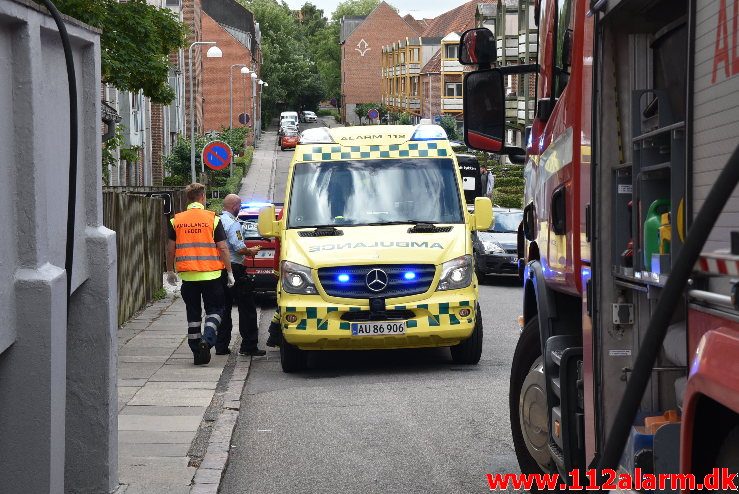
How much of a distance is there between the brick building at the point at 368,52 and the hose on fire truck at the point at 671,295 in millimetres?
134476

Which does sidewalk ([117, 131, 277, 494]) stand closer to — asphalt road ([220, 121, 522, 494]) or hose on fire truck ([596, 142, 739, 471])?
asphalt road ([220, 121, 522, 494])

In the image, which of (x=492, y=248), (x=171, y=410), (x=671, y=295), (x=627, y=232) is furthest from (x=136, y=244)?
(x=671, y=295)

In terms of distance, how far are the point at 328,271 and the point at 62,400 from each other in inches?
268

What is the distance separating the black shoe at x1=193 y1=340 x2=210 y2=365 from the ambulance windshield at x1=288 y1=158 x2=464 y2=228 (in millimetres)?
1525

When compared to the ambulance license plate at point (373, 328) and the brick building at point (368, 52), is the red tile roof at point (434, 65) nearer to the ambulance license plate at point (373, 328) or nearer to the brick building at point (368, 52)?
the brick building at point (368, 52)

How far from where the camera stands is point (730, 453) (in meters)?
3.28

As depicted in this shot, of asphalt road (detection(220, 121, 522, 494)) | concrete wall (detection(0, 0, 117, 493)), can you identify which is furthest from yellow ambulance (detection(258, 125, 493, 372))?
concrete wall (detection(0, 0, 117, 493))

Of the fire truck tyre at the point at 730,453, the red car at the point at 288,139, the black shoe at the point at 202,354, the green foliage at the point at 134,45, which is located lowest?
the black shoe at the point at 202,354

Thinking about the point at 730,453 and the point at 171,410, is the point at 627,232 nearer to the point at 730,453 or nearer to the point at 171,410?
the point at 730,453

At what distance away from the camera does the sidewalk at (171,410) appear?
7.70 meters

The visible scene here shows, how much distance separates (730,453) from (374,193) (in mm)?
9981

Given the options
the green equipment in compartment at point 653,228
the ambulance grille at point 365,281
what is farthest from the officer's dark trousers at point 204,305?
the green equipment in compartment at point 653,228

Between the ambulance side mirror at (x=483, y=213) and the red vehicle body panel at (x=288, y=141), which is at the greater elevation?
the red vehicle body panel at (x=288, y=141)

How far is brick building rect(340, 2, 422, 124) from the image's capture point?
13950 centimetres
